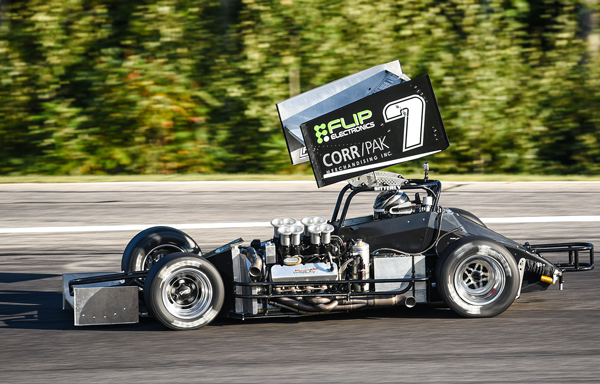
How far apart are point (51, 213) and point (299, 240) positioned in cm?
645

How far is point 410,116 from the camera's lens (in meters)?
6.18

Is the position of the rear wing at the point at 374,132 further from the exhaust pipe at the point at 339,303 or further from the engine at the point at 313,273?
the exhaust pipe at the point at 339,303

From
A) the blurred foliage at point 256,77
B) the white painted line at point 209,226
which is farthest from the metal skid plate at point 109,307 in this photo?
the blurred foliage at point 256,77

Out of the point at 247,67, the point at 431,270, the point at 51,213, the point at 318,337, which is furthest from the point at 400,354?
the point at 247,67

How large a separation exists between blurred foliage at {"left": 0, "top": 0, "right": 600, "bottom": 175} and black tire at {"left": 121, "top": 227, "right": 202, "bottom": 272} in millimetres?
9212

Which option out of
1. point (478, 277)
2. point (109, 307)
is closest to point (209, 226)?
point (109, 307)

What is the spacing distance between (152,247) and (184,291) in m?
1.11

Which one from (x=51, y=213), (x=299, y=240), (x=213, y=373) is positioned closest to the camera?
(x=213, y=373)

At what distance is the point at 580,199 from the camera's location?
1210cm

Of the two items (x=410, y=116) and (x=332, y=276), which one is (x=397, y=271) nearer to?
(x=332, y=276)

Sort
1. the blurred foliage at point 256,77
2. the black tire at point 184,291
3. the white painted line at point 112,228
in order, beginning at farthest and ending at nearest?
the blurred foliage at point 256,77 < the white painted line at point 112,228 < the black tire at point 184,291

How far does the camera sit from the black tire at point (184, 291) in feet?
19.3

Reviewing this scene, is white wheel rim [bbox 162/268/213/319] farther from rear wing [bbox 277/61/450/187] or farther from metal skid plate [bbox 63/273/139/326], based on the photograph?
rear wing [bbox 277/61/450/187]

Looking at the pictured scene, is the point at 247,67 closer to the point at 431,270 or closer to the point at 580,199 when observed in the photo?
the point at 580,199
